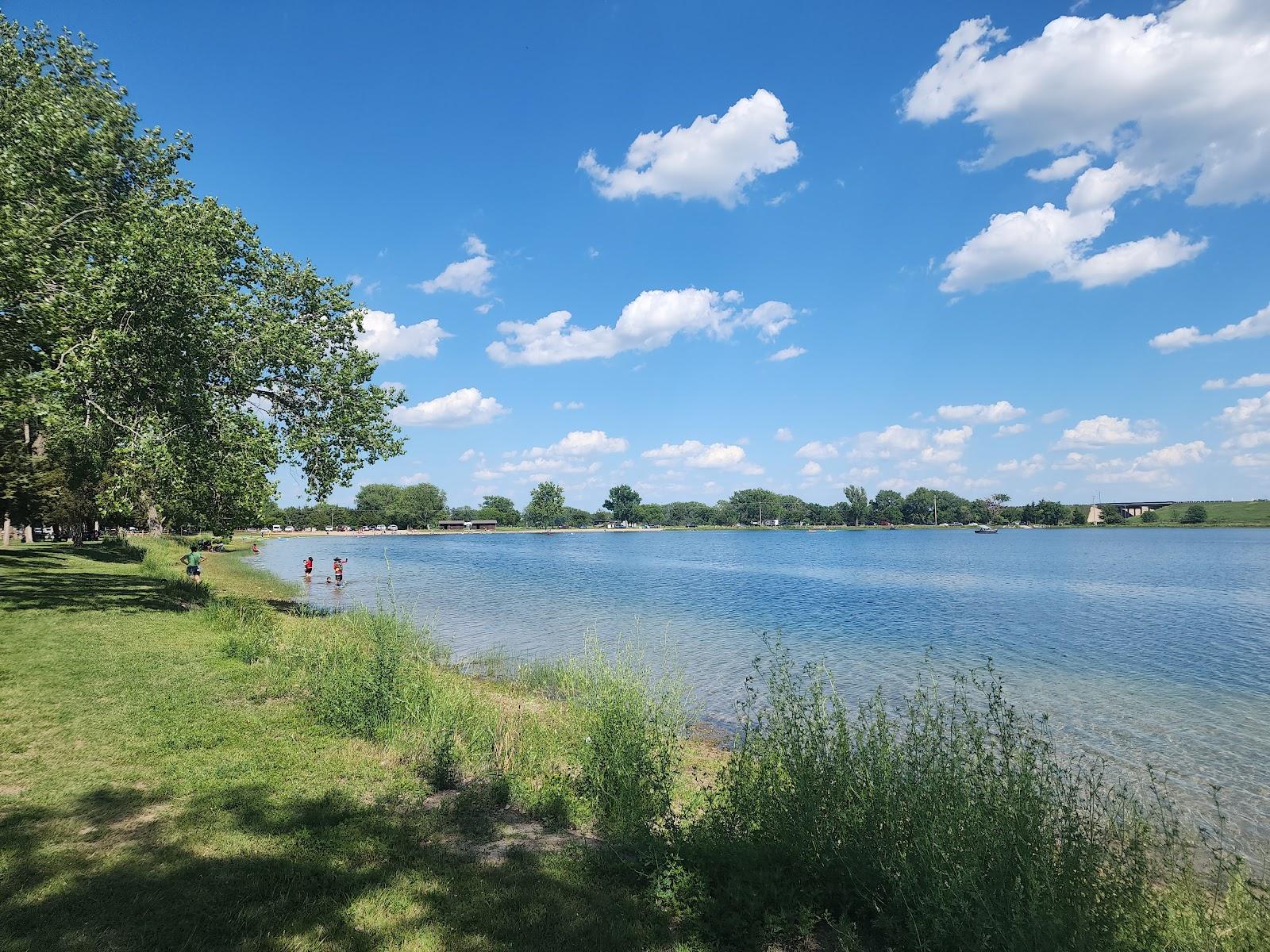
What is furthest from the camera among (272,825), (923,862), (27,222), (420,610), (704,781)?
(420,610)

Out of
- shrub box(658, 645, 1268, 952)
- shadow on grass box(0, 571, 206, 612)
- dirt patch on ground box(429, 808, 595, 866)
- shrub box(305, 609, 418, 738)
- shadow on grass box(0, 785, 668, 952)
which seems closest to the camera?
shadow on grass box(0, 785, 668, 952)

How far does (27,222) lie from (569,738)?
18368 mm

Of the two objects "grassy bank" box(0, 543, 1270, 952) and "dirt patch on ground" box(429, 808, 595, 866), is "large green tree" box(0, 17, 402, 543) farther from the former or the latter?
"dirt patch on ground" box(429, 808, 595, 866)

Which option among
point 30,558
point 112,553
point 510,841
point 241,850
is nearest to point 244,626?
point 241,850

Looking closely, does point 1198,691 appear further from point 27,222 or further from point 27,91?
point 27,91

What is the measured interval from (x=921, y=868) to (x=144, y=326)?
22.4 metres

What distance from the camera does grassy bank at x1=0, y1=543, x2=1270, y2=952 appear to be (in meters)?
5.27

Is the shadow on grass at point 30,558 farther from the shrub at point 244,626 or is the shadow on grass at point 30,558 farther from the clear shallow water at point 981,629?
the shrub at point 244,626

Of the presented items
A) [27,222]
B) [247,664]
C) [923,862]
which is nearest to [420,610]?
[247,664]

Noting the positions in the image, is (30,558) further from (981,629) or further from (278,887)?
(981,629)

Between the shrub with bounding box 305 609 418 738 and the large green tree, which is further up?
the large green tree

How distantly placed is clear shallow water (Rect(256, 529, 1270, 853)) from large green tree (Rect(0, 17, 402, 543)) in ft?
22.7

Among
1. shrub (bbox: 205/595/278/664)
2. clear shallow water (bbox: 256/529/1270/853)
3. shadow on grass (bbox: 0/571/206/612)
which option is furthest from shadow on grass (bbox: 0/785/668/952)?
shadow on grass (bbox: 0/571/206/612)

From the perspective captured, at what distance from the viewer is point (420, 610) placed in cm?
3403
